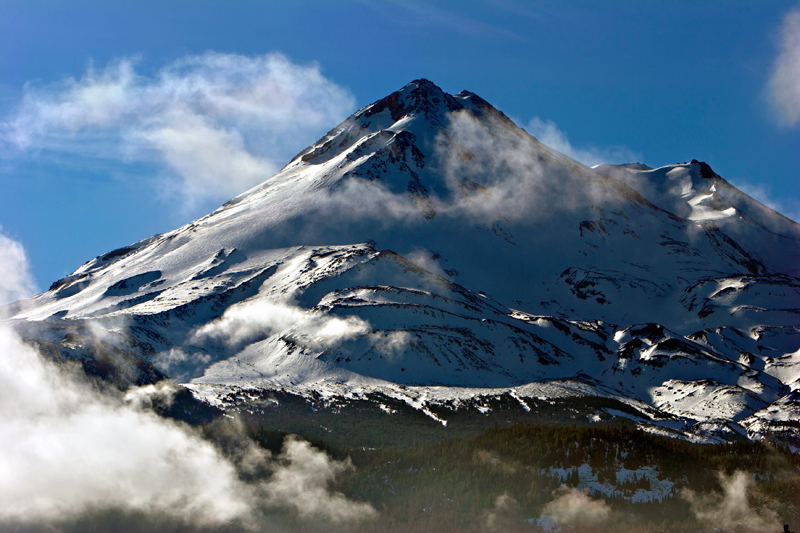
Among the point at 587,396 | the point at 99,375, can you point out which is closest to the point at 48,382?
the point at 99,375

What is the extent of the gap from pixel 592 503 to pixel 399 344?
8828 cm

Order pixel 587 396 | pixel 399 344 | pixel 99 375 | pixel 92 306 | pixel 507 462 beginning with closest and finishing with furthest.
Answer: pixel 507 462 < pixel 99 375 < pixel 587 396 < pixel 399 344 < pixel 92 306

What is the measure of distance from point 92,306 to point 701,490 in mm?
165226

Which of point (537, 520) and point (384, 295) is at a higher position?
point (384, 295)

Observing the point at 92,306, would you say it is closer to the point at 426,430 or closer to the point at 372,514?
the point at 426,430

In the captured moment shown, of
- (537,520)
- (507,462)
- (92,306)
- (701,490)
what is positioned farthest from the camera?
(92,306)

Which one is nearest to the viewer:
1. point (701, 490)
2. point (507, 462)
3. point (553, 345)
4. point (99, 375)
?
point (701, 490)

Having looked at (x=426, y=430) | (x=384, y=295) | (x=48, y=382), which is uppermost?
(x=384, y=295)

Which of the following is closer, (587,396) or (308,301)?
(587,396)

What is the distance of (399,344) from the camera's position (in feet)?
518

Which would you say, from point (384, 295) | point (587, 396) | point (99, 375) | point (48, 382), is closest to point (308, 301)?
point (384, 295)

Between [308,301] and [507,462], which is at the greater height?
[308,301]

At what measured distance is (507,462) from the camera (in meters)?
81.0

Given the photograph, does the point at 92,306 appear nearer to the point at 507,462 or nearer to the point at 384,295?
the point at 384,295
